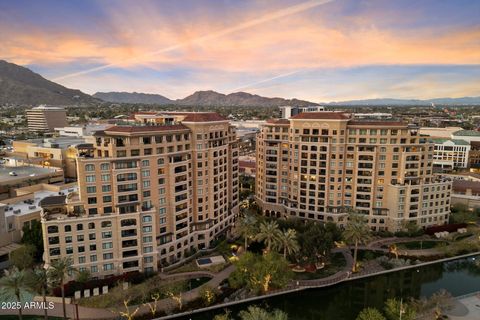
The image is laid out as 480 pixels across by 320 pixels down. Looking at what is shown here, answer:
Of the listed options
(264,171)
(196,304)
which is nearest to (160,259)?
(196,304)

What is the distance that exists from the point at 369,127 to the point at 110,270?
7122 centimetres

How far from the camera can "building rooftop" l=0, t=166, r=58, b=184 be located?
3787 inches

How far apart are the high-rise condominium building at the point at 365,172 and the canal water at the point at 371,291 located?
16.7 meters

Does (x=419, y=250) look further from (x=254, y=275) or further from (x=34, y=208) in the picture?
(x=34, y=208)

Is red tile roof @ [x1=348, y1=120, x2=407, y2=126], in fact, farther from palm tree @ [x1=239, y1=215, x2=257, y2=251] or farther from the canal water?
palm tree @ [x1=239, y1=215, x2=257, y2=251]

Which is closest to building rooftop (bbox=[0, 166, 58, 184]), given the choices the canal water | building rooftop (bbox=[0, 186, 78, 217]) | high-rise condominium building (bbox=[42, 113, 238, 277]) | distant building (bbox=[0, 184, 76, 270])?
distant building (bbox=[0, 184, 76, 270])

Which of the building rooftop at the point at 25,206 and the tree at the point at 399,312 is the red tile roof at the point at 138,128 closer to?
the building rooftop at the point at 25,206

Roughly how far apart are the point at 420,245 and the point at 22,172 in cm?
11840

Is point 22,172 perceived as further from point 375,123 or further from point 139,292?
point 375,123

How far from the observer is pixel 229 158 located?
92.5 metres

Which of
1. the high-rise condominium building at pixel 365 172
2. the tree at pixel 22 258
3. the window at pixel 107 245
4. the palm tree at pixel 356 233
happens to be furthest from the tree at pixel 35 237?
the palm tree at pixel 356 233

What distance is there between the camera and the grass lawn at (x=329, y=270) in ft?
226

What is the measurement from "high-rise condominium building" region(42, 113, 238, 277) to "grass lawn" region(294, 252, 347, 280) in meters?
24.5

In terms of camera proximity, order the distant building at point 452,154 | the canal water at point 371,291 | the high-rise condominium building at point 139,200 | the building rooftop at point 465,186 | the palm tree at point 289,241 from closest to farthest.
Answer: the canal water at point 371,291, the high-rise condominium building at point 139,200, the palm tree at point 289,241, the building rooftop at point 465,186, the distant building at point 452,154
